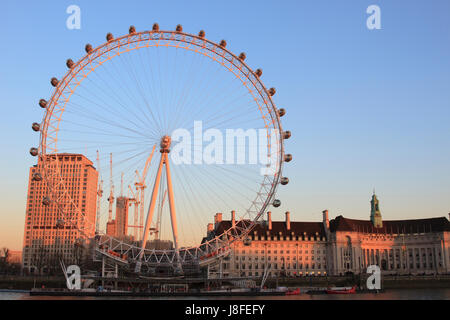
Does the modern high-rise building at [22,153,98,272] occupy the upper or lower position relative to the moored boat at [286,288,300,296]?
upper

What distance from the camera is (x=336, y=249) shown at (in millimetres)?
118688

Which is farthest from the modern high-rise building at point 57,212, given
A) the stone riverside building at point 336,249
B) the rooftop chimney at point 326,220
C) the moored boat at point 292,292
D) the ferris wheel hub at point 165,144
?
the ferris wheel hub at point 165,144

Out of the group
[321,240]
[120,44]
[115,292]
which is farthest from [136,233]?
[120,44]

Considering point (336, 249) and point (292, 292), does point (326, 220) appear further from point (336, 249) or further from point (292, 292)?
point (292, 292)

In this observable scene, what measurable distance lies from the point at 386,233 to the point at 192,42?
91876 millimetres

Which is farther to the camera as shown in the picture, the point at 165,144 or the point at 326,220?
the point at 326,220

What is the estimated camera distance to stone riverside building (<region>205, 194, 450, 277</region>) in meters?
118

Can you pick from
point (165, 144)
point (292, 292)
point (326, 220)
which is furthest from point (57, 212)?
point (165, 144)

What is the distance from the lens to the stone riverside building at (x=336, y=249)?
118m

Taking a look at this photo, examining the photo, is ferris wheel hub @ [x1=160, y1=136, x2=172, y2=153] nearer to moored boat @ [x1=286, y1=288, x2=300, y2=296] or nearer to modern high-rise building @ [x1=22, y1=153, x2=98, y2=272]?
moored boat @ [x1=286, y1=288, x2=300, y2=296]

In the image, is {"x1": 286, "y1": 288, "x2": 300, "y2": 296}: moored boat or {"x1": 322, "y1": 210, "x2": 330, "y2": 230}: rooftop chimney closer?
{"x1": 286, "y1": 288, "x2": 300, "y2": 296}: moored boat

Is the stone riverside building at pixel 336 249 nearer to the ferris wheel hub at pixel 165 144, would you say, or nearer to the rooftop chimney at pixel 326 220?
the rooftop chimney at pixel 326 220

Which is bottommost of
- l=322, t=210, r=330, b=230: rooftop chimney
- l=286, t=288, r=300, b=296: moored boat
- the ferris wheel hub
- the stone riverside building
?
l=286, t=288, r=300, b=296: moored boat

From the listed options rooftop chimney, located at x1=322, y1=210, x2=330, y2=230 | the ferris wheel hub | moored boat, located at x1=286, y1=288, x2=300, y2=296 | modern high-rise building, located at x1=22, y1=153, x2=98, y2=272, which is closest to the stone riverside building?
rooftop chimney, located at x1=322, y1=210, x2=330, y2=230
